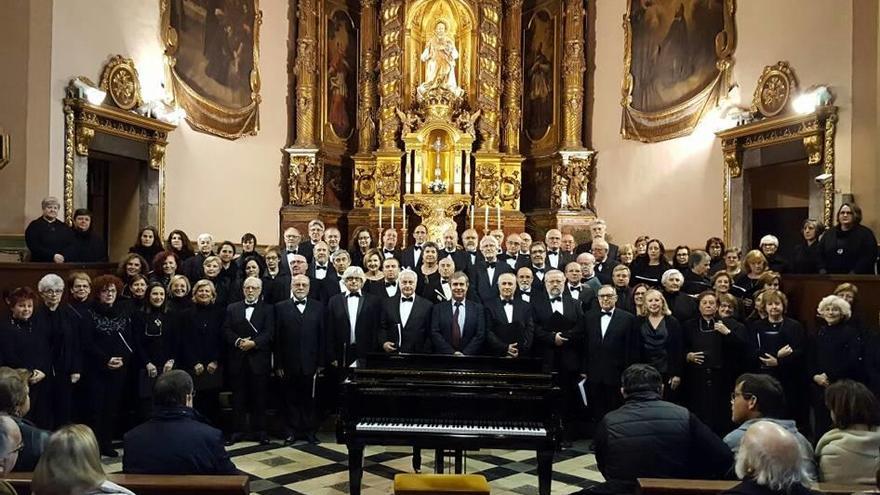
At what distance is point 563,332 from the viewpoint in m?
7.37

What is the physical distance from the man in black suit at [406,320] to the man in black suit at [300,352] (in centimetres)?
67

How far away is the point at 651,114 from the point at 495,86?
130 inches

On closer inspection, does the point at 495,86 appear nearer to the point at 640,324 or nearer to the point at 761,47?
the point at 761,47

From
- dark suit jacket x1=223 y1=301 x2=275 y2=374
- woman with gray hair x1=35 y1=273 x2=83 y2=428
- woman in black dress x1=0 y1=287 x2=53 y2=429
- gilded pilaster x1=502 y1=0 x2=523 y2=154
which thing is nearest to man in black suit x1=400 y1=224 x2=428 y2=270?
dark suit jacket x1=223 y1=301 x2=275 y2=374

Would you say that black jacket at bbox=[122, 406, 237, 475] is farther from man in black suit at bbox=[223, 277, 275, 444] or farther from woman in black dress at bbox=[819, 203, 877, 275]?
woman in black dress at bbox=[819, 203, 877, 275]

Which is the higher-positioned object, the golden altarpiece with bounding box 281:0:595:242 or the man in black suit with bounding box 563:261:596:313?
the golden altarpiece with bounding box 281:0:595:242

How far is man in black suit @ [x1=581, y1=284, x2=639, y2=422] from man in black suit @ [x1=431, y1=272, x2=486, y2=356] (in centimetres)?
102

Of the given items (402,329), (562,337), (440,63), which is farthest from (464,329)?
(440,63)

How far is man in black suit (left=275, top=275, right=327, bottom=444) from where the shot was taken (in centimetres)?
746

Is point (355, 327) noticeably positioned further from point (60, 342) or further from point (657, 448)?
point (657, 448)

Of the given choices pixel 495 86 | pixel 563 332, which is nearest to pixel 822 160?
pixel 563 332

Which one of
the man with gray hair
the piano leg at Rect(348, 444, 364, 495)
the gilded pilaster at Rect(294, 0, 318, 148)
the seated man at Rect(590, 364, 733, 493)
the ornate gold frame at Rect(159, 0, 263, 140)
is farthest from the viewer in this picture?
the gilded pilaster at Rect(294, 0, 318, 148)

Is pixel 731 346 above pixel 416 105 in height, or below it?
below

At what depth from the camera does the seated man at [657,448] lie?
3857 mm
